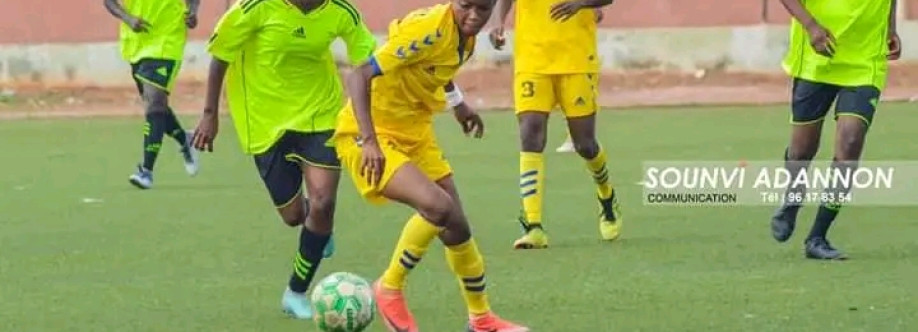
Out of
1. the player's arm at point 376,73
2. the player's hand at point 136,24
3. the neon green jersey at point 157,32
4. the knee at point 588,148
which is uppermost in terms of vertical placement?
the player's arm at point 376,73

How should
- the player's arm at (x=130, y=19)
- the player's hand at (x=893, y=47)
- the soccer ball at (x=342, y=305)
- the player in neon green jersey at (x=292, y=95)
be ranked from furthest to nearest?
the player's arm at (x=130, y=19)
the player's hand at (x=893, y=47)
the player in neon green jersey at (x=292, y=95)
the soccer ball at (x=342, y=305)

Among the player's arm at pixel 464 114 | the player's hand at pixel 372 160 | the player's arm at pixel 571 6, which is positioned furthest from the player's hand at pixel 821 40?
the player's hand at pixel 372 160

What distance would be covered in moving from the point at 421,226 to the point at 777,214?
3.22m

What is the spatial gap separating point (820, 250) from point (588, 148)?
5.59 feet

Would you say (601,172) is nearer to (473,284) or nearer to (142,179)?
(473,284)

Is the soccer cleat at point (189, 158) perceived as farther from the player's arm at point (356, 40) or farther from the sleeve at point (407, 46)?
the sleeve at point (407, 46)

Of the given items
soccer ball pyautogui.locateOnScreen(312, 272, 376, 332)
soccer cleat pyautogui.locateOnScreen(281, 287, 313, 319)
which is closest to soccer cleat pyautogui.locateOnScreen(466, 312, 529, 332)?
soccer ball pyautogui.locateOnScreen(312, 272, 376, 332)

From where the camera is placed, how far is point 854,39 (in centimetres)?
1036

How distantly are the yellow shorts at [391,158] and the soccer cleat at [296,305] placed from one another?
0.69 metres

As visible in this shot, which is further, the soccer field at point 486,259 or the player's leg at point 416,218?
the soccer field at point 486,259

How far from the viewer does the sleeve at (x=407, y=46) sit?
26.5 ft

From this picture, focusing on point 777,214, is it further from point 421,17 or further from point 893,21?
point 421,17

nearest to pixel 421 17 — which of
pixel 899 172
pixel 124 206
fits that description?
pixel 124 206

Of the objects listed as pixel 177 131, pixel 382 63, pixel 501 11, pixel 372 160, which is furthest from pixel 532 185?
pixel 177 131
